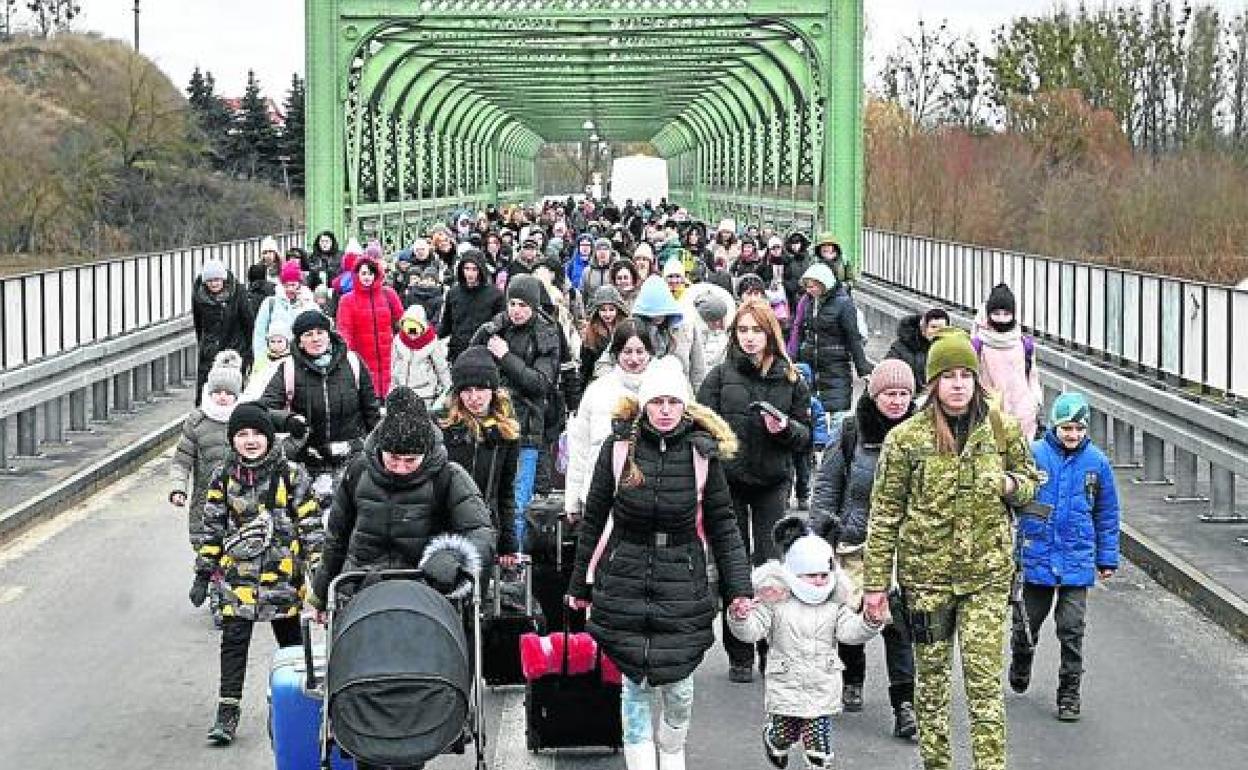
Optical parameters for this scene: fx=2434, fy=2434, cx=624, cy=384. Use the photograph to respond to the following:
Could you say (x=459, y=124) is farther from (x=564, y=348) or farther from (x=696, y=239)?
(x=564, y=348)

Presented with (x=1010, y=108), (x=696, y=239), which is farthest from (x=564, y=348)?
(x=1010, y=108)

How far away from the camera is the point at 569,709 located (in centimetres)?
933

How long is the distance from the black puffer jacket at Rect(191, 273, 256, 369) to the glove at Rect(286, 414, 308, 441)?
7262mm

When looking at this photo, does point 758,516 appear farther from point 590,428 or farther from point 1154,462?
point 1154,462

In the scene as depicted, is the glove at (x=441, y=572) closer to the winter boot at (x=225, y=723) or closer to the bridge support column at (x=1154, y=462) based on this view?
the winter boot at (x=225, y=723)

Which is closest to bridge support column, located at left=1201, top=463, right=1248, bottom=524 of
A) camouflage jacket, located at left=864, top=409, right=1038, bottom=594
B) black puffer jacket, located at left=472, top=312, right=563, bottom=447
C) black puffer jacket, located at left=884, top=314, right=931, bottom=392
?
black puffer jacket, located at left=884, top=314, right=931, bottom=392

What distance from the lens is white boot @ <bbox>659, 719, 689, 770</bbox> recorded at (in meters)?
8.33

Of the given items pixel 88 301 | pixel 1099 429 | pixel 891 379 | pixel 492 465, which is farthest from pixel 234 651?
pixel 88 301

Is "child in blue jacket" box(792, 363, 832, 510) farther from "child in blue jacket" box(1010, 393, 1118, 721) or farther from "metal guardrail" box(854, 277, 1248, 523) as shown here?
"child in blue jacket" box(1010, 393, 1118, 721)

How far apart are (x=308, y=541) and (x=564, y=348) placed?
4.33 metres

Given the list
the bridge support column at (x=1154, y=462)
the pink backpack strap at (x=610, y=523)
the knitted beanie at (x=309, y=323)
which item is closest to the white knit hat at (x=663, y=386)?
the pink backpack strap at (x=610, y=523)

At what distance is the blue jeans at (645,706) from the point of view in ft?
27.0

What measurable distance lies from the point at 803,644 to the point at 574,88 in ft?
175

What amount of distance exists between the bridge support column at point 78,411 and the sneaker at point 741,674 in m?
10.8
